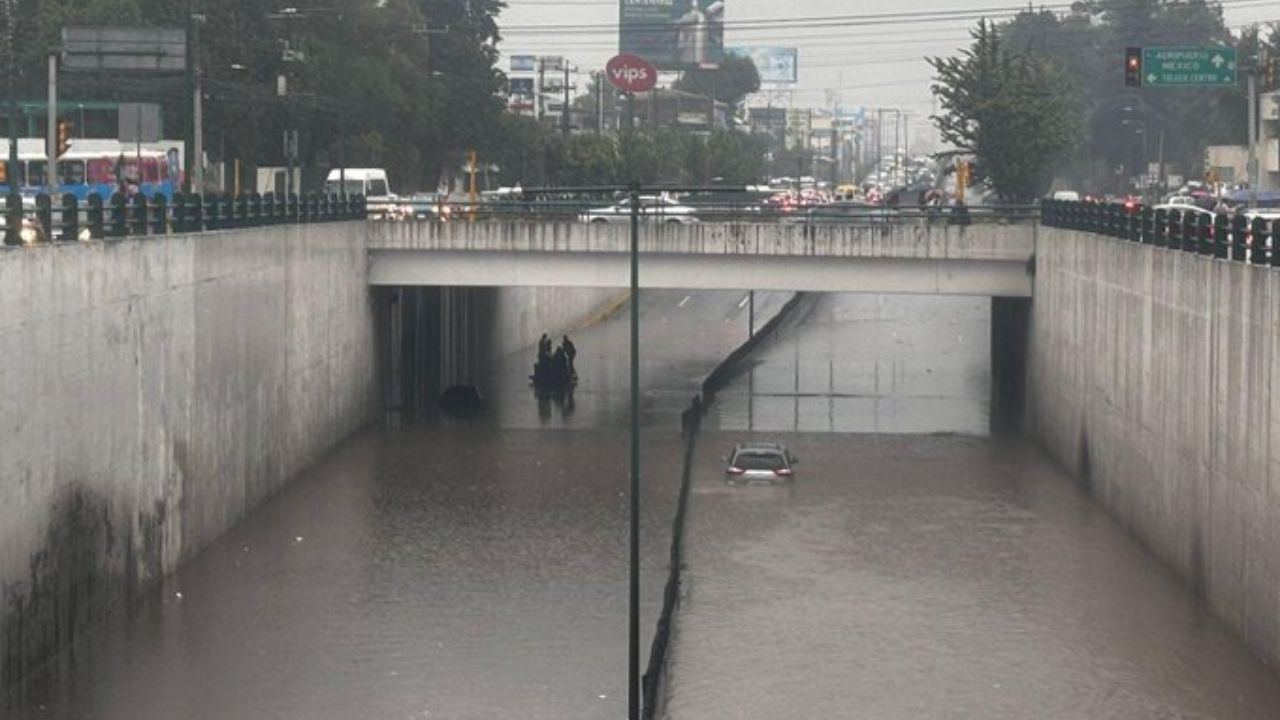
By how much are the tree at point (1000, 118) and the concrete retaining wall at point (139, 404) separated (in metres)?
44.0

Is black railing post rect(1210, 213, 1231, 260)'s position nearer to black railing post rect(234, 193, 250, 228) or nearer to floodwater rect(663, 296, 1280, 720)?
floodwater rect(663, 296, 1280, 720)

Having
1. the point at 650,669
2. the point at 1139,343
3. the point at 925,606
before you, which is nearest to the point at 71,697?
the point at 650,669

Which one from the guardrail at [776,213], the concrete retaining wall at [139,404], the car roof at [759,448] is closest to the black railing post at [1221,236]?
the car roof at [759,448]

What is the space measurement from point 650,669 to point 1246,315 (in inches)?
390

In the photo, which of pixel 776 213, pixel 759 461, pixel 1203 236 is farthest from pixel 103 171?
pixel 1203 236

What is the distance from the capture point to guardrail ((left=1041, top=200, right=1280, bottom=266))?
34844mm

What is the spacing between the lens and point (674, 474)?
2117 inches

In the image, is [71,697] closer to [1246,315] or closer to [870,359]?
[1246,315]

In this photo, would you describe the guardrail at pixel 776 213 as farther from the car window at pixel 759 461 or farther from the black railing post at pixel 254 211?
the car window at pixel 759 461

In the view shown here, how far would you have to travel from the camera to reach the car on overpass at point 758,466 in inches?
2061

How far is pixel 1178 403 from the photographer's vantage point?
1597 inches

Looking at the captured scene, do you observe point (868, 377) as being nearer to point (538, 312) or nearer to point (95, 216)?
point (538, 312)

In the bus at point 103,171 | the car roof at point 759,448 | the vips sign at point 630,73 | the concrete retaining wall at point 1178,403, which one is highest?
the vips sign at point 630,73

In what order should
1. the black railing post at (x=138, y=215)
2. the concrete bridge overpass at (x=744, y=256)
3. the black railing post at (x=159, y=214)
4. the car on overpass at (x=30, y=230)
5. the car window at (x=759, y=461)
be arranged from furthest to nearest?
the concrete bridge overpass at (x=744, y=256) → the car window at (x=759, y=461) → the black railing post at (x=159, y=214) → the black railing post at (x=138, y=215) → the car on overpass at (x=30, y=230)
